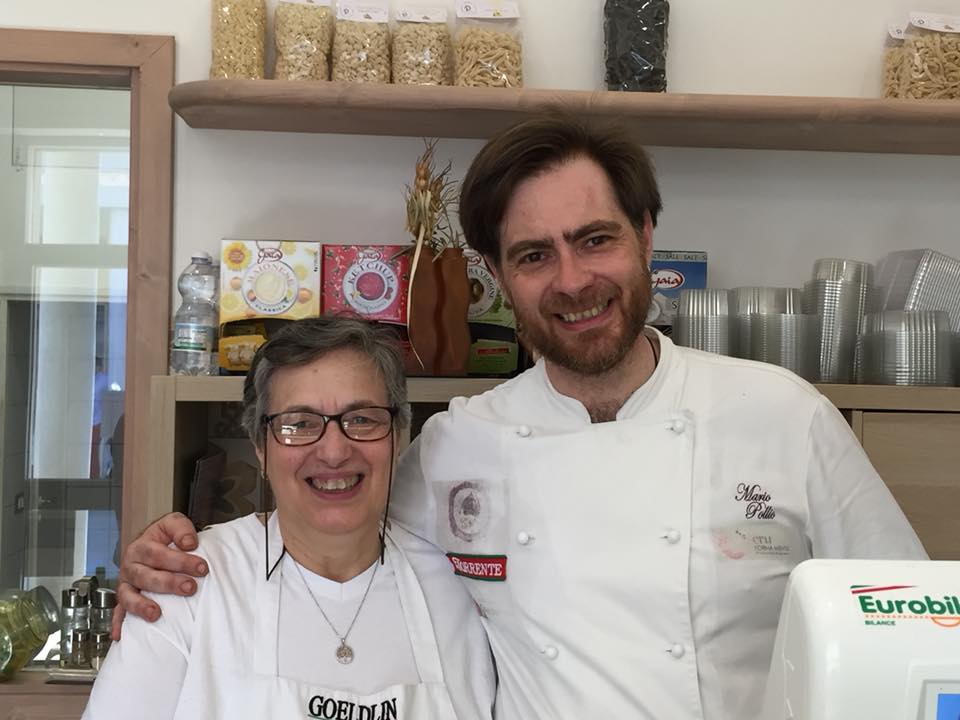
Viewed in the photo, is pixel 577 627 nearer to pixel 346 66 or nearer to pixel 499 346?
pixel 499 346

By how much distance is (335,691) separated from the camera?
1.32 m

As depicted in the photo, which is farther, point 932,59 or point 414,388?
point 932,59

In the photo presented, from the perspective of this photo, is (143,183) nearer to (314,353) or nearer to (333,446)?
(314,353)

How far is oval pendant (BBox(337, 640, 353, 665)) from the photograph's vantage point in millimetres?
1349

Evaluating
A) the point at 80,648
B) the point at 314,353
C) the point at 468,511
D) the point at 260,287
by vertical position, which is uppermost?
the point at 260,287

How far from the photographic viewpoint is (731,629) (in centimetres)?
133

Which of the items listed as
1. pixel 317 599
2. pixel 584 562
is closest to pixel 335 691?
pixel 317 599

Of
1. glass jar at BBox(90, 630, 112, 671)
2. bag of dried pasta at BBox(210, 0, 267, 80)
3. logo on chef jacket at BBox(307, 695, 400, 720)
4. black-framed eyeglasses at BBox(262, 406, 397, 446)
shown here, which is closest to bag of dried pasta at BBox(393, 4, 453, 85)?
bag of dried pasta at BBox(210, 0, 267, 80)

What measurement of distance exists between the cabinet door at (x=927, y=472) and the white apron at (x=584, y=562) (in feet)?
1.96

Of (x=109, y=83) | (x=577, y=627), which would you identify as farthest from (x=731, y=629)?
(x=109, y=83)

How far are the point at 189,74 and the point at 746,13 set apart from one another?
1270 millimetres

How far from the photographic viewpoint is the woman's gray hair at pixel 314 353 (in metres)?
A: 1.40

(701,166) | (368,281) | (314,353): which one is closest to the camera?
(314,353)

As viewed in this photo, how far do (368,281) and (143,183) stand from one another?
60cm
